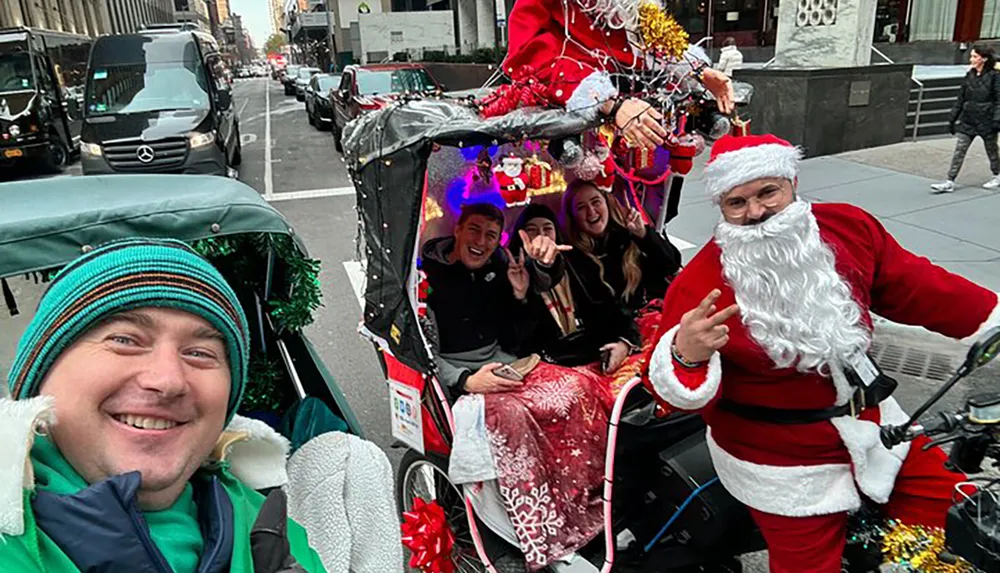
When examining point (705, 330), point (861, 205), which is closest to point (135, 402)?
point (705, 330)

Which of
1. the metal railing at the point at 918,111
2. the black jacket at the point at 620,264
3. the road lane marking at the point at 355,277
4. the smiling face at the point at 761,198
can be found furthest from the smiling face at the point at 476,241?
the metal railing at the point at 918,111

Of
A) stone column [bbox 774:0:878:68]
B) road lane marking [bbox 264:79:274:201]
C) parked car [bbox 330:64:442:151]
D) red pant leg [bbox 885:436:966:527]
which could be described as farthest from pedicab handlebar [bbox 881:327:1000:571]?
parked car [bbox 330:64:442:151]

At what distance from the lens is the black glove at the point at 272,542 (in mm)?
1391

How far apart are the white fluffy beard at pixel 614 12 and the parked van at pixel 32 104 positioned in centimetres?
1331

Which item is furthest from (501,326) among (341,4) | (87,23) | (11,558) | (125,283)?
(87,23)

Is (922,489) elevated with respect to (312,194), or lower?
elevated

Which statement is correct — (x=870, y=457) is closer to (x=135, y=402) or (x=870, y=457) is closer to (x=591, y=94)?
(x=591, y=94)

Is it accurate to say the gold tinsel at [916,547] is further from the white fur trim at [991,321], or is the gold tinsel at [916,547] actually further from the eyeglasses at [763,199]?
the eyeglasses at [763,199]

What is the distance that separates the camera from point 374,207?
3.23 m

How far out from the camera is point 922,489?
227 centimetres

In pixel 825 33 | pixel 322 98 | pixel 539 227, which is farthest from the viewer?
pixel 322 98

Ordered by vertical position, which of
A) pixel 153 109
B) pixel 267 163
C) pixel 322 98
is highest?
pixel 153 109

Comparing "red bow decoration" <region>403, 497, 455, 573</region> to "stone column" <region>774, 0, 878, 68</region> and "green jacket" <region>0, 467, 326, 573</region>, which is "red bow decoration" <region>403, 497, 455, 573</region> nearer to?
"green jacket" <region>0, 467, 326, 573</region>

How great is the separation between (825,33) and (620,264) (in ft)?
30.1
